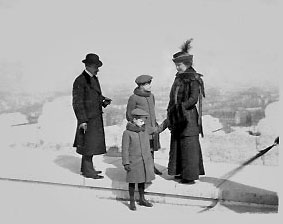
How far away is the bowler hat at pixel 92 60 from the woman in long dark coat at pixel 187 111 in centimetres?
74

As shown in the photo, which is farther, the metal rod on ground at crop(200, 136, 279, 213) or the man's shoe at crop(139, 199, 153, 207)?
the man's shoe at crop(139, 199, 153, 207)

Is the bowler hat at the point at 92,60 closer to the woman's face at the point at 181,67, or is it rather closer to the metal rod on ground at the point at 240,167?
the woman's face at the point at 181,67

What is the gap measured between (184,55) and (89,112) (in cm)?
104

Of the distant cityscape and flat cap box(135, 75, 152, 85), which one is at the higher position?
flat cap box(135, 75, 152, 85)

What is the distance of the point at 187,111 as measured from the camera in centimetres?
463

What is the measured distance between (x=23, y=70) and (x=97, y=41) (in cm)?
86

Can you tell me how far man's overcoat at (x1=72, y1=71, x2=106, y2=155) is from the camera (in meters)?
4.91

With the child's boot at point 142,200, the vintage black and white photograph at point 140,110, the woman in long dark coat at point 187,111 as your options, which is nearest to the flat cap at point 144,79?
the vintage black and white photograph at point 140,110

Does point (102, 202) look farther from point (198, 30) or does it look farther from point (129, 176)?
point (198, 30)

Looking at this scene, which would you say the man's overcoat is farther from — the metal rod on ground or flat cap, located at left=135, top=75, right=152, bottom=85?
the metal rod on ground

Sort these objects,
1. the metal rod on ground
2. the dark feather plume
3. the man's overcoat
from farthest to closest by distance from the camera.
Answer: the man's overcoat, the dark feather plume, the metal rod on ground

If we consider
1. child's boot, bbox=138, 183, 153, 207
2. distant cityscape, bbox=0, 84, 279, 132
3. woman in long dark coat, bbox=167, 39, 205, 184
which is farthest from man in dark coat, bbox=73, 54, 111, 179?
woman in long dark coat, bbox=167, 39, 205, 184

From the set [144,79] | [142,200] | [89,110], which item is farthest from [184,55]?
[142,200]

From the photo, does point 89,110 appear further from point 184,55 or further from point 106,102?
point 184,55
